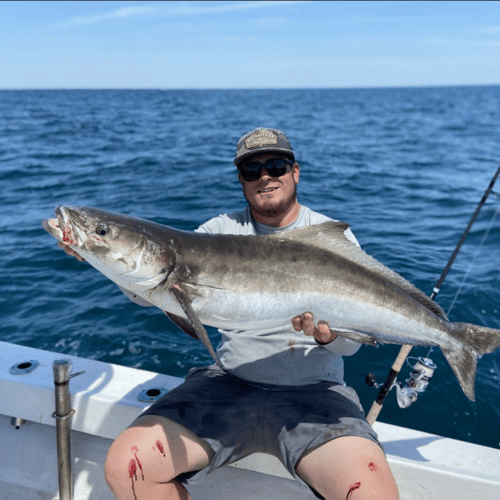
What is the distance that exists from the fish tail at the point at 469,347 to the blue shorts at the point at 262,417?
66 centimetres

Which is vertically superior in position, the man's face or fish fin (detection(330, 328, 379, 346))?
the man's face

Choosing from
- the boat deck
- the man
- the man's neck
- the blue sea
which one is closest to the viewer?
the man

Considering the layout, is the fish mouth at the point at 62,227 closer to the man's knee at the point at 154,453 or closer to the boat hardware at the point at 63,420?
the boat hardware at the point at 63,420

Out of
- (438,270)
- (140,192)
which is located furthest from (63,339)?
(140,192)

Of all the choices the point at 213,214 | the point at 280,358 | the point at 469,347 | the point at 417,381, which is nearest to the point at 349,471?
the point at 280,358

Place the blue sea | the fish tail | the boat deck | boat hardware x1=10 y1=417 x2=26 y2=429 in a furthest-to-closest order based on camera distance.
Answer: the blue sea < boat hardware x1=10 y1=417 x2=26 y2=429 < the boat deck < the fish tail

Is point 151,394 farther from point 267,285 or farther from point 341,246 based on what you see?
point 341,246

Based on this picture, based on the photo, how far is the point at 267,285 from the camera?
2748 mm

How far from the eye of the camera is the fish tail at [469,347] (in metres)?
2.80

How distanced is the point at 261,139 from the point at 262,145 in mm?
60

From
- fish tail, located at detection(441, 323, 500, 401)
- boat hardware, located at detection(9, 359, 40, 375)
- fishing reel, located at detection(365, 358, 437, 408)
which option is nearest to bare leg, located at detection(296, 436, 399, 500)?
fish tail, located at detection(441, 323, 500, 401)

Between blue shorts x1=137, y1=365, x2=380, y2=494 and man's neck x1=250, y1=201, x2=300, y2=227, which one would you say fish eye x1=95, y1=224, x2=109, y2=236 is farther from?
man's neck x1=250, y1=201, x2=300, y2=227

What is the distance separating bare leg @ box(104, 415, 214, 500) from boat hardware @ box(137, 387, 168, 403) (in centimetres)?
54

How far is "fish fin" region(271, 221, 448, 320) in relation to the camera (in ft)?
9.47
